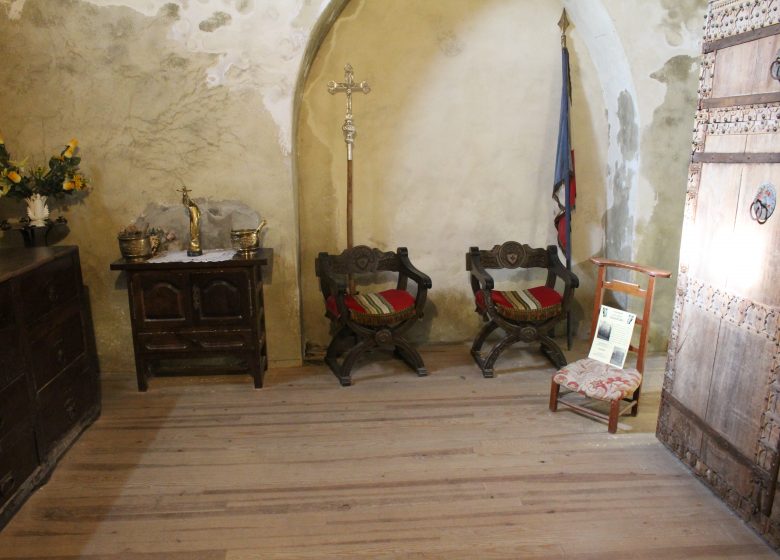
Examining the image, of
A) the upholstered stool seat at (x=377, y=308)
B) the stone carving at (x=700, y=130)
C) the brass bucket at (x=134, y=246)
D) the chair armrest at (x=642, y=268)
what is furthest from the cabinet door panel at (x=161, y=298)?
the stone carving at (x=700, y=130)

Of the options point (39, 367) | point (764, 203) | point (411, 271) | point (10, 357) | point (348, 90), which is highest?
point (348, 90)

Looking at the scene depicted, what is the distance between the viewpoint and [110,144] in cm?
382

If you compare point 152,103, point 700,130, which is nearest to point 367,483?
point 700,130

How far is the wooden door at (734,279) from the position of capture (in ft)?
7.84

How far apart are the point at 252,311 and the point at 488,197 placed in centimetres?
197

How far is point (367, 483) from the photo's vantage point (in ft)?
9.44

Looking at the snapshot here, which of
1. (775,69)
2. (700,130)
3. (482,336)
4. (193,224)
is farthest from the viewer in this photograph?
(482,336)

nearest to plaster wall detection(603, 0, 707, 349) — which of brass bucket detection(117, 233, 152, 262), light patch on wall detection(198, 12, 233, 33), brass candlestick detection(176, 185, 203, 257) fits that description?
light patch on wall detection(198, 12, 233, 33)

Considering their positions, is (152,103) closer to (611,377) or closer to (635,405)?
(611,377)

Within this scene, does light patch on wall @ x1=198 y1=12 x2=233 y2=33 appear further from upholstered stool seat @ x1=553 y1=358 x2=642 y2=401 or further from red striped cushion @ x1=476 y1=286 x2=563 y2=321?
upholstered stool seat @ x1=553 y1=358 x2=642 y2=401

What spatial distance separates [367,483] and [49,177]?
2.61 metres

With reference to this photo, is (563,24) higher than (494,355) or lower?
higher

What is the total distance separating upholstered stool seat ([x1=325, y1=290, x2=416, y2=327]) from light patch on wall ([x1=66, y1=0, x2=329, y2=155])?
132 centimetres

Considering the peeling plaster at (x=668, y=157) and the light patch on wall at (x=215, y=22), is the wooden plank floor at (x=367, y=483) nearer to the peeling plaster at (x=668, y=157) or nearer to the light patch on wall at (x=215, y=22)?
the peeling plaster at (x=668, y=157)
